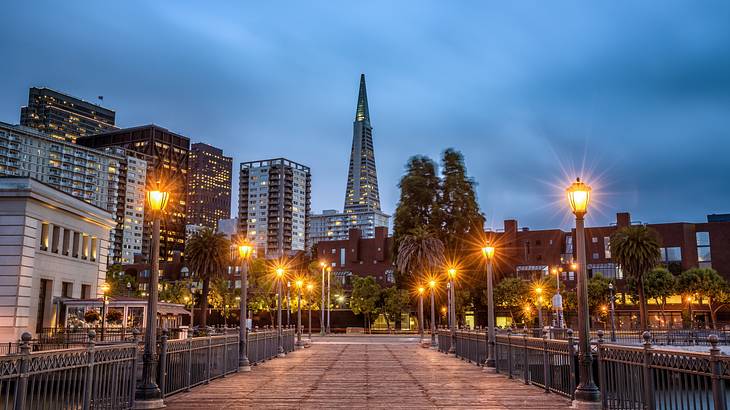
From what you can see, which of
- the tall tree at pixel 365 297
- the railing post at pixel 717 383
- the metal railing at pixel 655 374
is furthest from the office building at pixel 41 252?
the tall tree at pixel 365 297

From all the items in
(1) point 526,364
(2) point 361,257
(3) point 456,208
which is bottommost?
(1) point 526,364

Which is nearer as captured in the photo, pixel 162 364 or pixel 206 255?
pixel 162 364

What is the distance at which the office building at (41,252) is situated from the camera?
3369cm

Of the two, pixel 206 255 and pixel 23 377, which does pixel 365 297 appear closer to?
pixel 206 255

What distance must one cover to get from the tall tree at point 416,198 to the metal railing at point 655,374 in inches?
2244

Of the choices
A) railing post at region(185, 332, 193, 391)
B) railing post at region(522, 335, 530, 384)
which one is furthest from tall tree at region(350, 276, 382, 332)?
railing post at region(185, 332, 193, 391)

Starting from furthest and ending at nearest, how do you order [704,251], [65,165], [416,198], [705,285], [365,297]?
[65,165]
[365,297]
[704,251]
[705,285]
[416,198]

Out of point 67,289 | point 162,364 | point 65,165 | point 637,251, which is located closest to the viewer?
point 162,364

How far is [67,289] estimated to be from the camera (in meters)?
40.8

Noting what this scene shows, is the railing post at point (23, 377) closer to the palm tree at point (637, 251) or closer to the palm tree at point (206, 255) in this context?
the palm tree at point (206, 255)

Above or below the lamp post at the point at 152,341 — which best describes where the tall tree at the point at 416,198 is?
above

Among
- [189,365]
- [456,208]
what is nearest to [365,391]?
[189,365]

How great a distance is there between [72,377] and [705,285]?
254 ft

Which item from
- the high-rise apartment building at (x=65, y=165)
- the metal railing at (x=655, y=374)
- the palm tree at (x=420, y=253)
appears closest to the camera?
the metal railing at (x=655, y=374)
